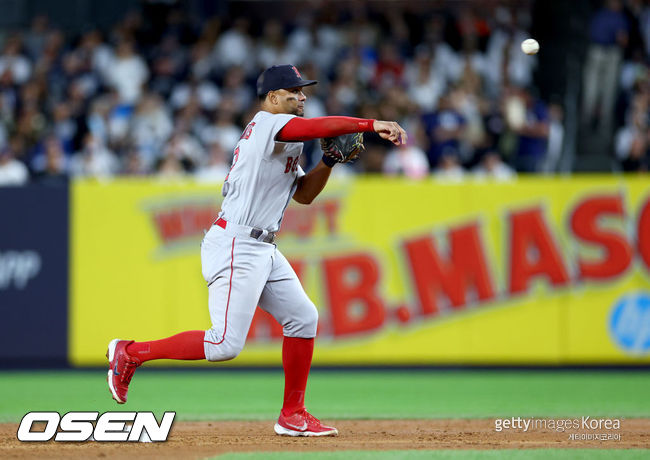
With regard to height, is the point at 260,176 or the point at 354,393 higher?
the point at 260,176

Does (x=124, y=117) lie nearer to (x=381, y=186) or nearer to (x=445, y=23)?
(x=381, y=186)

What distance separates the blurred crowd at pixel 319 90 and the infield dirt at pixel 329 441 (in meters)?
5.36

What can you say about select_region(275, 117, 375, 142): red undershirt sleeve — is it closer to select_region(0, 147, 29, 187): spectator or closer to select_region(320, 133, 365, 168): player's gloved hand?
select_region(320, 133, 365, 168): player's gloved hand

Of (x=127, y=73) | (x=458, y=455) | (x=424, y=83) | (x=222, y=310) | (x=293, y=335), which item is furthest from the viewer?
(x=127, y=73)

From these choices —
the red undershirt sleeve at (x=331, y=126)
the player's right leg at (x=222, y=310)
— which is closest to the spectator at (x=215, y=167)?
the player's right leg at (x=222, y=310)

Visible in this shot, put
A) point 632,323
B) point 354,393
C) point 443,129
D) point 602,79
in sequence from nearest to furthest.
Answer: point 354,393, point 632,323, point 443,129, point 602,79

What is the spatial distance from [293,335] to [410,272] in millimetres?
4831

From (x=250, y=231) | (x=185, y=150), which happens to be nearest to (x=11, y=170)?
(x=185, y=150)

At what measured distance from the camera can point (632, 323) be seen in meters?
10.8

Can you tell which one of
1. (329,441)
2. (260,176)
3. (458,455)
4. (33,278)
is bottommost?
(33,278)

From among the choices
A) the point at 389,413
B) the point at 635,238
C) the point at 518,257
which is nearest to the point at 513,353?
the point at 518,257

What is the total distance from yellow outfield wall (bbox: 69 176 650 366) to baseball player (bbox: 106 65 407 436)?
4578mm

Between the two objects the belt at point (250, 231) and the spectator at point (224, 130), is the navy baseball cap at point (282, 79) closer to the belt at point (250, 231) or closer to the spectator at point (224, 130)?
the belt at point (250, 231)

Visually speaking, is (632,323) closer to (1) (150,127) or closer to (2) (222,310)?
(2) (222,310)
